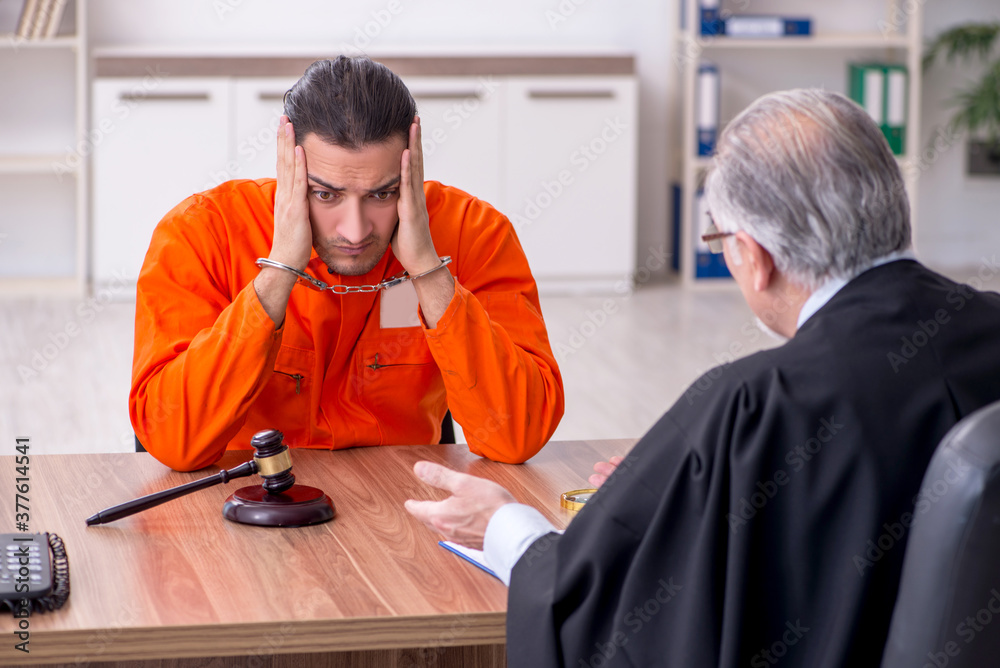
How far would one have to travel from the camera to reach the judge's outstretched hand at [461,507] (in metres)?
1.23

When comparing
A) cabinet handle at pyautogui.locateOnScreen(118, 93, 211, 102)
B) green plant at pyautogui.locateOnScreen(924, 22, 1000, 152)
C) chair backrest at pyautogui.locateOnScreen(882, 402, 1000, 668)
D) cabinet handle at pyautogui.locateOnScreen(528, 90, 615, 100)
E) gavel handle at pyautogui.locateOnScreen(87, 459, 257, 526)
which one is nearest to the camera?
chair backrest at pyautogui.locateOnScreen(882, 402, 1000, 668)

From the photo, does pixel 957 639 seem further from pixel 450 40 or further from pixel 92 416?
pixel 450 40

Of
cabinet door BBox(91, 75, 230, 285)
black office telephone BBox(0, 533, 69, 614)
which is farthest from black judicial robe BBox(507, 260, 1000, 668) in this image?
cabinet door BBox(91, 75, 230, 285)

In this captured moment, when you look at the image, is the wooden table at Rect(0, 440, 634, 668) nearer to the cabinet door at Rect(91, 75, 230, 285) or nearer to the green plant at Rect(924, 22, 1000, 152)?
the cabinet door at Rect(91, 75, 230, 285)

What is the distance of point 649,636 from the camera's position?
1.05 m

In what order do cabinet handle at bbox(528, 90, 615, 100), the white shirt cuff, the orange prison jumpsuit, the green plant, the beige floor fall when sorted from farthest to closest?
the green plant < cabinet handle at bbox(528, 90, 615, 100) < the beige floor < the orange prison jumpsuit < the white shirt cuff

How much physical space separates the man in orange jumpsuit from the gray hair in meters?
0.60

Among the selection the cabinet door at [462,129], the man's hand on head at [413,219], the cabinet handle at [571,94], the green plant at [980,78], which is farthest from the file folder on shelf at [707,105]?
the man's hand on head at [413,219]

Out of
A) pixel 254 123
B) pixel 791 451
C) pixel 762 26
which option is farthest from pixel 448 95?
pixel 791 451

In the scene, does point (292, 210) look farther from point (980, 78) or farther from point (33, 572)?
point (980, 78)

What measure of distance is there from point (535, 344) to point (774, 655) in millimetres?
829

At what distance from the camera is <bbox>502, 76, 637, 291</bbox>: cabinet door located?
5246 mm

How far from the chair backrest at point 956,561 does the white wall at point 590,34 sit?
482 centimetres

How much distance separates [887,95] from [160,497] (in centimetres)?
502
